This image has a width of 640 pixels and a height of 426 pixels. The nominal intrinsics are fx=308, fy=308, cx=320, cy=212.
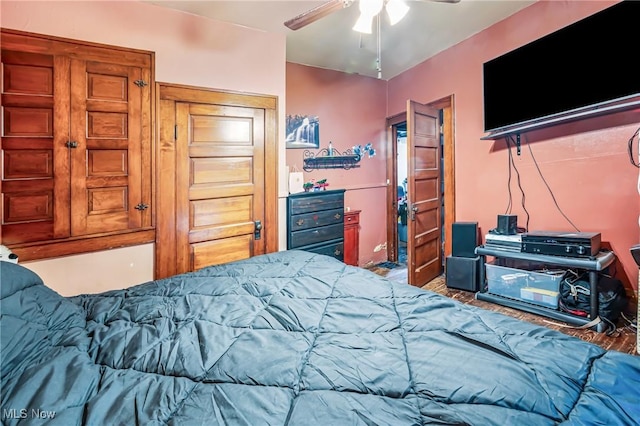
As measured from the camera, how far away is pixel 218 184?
9.12 feet

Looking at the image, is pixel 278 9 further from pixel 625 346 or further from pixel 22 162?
pixel 625 346

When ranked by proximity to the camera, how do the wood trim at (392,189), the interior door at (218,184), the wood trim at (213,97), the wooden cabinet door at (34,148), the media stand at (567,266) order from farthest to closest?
the wood trim at (392,189), the interior door at (218,184), the wood trim at (213,97), the media stand at (567,266), the wooden cabinet door at (34,148)

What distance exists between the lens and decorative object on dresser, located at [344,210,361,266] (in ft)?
13.8

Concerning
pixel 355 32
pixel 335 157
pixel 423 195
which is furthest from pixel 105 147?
pixel 423 195

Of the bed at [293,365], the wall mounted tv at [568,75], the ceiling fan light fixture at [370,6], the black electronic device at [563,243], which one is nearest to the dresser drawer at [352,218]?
the wall mounted tv at [568,75]

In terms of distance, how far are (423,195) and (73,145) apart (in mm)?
3221

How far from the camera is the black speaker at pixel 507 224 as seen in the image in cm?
290

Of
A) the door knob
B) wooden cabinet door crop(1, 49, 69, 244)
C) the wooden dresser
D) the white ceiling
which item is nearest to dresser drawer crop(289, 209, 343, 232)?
the wooden dresser

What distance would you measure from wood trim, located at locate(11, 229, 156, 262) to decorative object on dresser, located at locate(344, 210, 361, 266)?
95.1 inches

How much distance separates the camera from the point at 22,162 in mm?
2012

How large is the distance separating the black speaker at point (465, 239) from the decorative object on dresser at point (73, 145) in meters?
2.96

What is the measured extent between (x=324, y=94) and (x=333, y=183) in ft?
3.83

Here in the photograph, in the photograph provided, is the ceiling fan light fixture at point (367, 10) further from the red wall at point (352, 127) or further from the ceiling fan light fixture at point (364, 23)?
the red wall at point (352, 127)

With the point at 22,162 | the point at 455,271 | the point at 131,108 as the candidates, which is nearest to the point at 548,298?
the point at 455,271
